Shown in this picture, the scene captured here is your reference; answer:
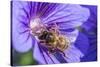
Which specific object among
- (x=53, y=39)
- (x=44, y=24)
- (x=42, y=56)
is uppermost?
(x=44, y=24)

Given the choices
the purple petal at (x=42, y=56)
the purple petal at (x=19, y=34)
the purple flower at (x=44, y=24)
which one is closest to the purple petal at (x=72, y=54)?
the purple flower at (x=44, y=24)

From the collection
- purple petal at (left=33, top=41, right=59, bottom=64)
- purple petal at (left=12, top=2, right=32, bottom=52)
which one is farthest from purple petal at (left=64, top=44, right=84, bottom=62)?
purple petal at (left=12, top=2, right=32, bottom=52)

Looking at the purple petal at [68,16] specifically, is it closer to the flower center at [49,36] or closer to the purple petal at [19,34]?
the flower center at [49,36]

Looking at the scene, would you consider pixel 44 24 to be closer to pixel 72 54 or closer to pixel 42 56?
pixel 42 56

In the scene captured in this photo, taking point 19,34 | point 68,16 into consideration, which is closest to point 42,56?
point 19,34
